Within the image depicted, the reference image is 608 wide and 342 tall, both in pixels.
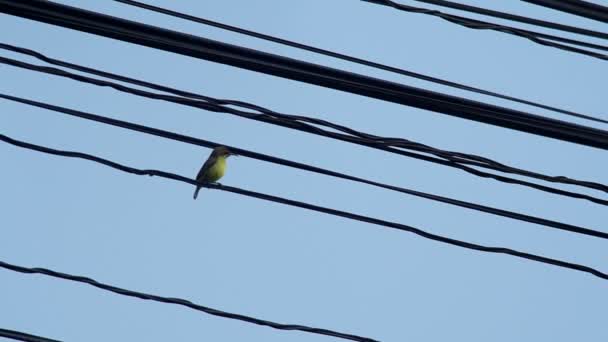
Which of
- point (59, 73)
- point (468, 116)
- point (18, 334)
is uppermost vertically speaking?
point (59, 73)

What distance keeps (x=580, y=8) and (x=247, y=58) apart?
5.76 ft

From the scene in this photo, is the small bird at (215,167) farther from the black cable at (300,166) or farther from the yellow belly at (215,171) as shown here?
the black cable at (300,166)

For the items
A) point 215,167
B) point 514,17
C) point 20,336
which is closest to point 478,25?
point 514,17

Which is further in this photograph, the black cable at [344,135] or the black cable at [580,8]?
the black cable at [344,135]

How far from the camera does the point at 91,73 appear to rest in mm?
7035

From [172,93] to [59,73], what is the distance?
0.66 meters

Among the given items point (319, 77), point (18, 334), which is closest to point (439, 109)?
point (319, 77)

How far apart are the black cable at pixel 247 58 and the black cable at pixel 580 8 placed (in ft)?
2.09

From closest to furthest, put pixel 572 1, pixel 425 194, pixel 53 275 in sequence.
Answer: pixel 572 1, pixel 53 275, pixel 425 194

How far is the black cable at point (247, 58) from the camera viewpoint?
6332mm

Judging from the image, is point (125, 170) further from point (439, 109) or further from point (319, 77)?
point (439, 109)

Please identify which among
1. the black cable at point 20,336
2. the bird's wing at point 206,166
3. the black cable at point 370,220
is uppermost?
the bird's wing at point 206,166

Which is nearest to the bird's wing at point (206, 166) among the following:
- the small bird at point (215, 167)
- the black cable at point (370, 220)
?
the small bird at point (215, 167)

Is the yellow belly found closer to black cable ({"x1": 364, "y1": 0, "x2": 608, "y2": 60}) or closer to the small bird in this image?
the small bird
